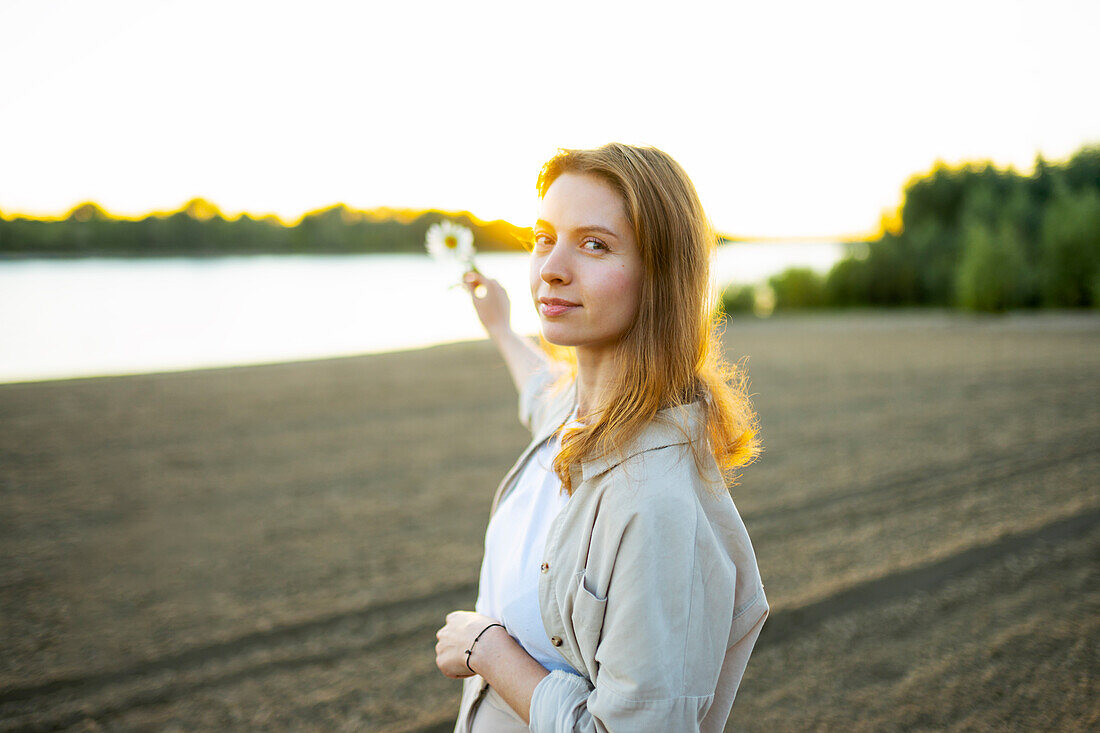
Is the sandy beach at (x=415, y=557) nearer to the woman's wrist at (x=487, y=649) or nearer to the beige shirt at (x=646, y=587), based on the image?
the woman's wrist at (x=487, y=649)

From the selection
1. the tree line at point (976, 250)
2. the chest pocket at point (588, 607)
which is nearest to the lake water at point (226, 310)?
the tree line at point (976, 250)

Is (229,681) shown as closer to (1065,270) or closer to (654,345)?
(654,345)

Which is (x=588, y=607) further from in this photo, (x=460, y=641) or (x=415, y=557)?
(x=415, y=557)

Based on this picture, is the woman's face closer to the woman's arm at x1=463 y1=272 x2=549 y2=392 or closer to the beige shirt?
the beige shirt

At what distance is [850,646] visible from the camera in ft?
12.3

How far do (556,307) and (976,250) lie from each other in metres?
22.3

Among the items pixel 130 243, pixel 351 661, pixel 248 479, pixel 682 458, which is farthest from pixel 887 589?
pixel 130 243

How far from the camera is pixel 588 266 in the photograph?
135 centimetres

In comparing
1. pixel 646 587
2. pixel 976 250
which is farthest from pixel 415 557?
pixel 976 250

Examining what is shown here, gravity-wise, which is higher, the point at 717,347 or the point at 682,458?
the point at 717,347

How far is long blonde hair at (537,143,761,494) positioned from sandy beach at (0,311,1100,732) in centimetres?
232

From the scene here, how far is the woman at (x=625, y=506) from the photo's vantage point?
118 cm

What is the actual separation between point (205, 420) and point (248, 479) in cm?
272

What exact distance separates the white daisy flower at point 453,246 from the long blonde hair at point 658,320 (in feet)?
3.28
